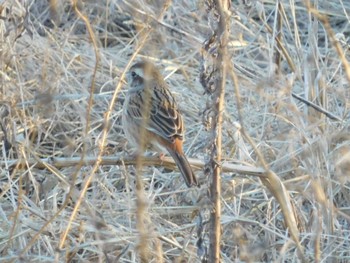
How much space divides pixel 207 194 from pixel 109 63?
10.5 ft

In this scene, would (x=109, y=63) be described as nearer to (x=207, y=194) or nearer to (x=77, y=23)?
(x=77, y=23)

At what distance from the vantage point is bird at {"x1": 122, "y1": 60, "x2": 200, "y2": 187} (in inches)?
197

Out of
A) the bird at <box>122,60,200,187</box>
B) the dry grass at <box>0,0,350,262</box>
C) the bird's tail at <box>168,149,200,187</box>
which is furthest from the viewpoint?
the bird at <box>122,60,200,187</box>

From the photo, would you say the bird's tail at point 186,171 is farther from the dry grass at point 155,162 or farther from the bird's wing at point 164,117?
the bird's wing at point 164,117

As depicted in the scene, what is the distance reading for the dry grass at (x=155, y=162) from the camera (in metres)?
4.21

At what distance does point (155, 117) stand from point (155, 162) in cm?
51

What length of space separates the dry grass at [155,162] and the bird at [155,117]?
0.16 meters

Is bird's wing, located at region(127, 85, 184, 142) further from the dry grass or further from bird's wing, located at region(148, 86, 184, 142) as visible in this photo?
the dry grass

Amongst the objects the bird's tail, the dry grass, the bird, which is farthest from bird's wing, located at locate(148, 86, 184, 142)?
the bird's tail

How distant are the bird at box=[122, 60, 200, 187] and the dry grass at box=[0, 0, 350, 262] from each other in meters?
0.16

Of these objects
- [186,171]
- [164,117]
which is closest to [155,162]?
→ [186,171]

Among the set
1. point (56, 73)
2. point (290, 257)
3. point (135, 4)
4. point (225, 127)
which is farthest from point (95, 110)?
point (290, 257)

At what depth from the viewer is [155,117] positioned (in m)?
5.26

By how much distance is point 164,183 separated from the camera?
5.47m
